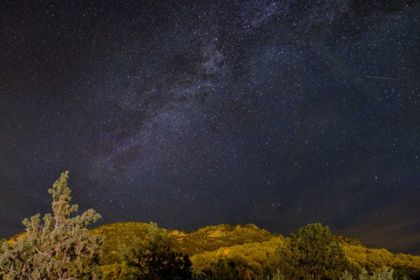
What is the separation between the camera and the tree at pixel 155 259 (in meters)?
14.3

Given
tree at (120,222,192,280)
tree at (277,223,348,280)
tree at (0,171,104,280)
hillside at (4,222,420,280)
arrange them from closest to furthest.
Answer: tree at (0,171,104,280), tree at (120,222,192,280), tree at (277,223,348,280), hillside at (4,222,420,280)

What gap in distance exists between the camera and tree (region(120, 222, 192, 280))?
47.0 feet

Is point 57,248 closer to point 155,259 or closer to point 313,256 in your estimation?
point 155,259

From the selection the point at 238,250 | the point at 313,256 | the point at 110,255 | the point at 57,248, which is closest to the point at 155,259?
the point at 110,255

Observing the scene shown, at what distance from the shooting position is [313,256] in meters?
25.4

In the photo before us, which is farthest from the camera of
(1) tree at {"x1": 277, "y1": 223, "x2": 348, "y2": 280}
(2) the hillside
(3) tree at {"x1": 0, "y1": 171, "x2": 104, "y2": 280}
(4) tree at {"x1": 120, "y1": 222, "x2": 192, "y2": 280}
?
(2) the hillside

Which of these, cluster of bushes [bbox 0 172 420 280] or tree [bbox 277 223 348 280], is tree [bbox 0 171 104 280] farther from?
tree [bbox 277 223 348 280]

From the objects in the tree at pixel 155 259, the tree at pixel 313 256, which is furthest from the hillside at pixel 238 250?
the tree at pixel 313 256

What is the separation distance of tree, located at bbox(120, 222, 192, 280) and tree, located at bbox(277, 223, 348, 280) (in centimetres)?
1293

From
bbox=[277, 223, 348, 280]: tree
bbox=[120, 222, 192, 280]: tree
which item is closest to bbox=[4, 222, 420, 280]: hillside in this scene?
bbox=[120, 222, 192, 280]: tree

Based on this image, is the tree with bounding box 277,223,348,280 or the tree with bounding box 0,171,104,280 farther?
the tree with bounding box 277,223,348,280

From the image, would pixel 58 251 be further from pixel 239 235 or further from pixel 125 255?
pixel 239 235

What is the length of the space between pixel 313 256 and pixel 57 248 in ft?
69.9

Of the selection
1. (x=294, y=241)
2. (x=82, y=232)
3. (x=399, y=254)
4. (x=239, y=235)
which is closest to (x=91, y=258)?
(x=82, y=232)
